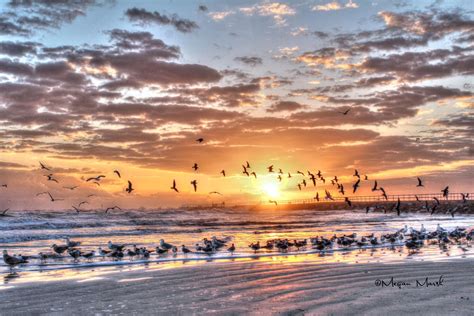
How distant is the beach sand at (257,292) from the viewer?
11.3m

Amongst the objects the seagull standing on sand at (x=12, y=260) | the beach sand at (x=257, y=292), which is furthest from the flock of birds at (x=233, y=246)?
the beach sand at (x=257, y=292)

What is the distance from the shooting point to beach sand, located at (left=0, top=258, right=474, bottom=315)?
1129 centimetres

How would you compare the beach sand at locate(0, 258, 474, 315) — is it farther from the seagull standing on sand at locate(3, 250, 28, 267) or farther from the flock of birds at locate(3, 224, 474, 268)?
the flock of birds at locate(3, 224, 474, 268)

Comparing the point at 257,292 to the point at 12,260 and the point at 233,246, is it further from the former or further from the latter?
the point at 233,246

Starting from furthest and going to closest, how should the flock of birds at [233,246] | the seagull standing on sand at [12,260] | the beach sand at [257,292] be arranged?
the flock of birds at [233,246], the seagull standing on sand at [12,260], the beach sand at [257,292]

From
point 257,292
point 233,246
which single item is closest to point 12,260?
point 233,246

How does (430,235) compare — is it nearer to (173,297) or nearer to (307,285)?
(307,285)

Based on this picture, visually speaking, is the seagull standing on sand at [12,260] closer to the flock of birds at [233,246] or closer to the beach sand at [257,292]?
the flock of birds at [233,246]

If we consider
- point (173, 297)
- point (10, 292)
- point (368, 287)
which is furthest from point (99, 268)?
point (368, 287)

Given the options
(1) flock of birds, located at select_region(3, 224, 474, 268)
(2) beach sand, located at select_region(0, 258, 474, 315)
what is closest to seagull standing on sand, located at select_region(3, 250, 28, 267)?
(1) flock of birds, located at select_region(3, 224, 474, 268)

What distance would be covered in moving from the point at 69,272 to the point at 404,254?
14.4 m

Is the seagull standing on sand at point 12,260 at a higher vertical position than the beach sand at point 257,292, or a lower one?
higher

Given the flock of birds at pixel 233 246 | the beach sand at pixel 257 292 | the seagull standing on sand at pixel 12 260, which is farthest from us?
the flock of birds at pixel 233 246

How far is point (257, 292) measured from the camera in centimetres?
1338
